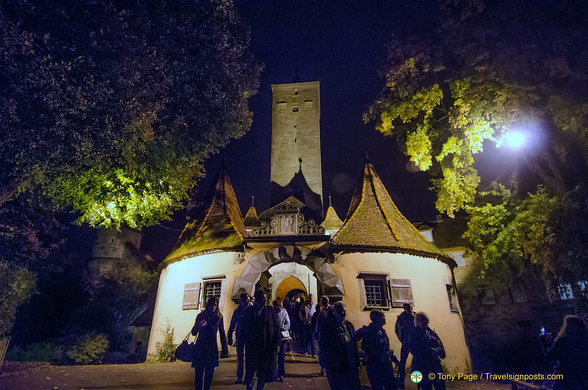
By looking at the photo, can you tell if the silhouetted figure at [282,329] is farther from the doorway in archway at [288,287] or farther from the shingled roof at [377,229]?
the doorway in archway at [288,287]

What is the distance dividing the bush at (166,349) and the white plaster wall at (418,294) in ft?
22.4

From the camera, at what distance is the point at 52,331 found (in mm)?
22875

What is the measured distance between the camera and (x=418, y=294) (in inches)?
477

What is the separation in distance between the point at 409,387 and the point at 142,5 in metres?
12.0

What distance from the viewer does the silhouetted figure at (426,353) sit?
515cm

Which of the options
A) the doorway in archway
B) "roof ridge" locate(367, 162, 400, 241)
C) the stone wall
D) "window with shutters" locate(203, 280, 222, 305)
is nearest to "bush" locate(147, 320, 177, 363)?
"window with shutters" locate(203, 280, 222, 305)

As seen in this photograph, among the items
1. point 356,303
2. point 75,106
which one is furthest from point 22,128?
point 356,303

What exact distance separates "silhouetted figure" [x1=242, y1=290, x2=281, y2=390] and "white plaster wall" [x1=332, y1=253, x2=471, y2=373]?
6.82m

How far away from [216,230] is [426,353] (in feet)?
36.4

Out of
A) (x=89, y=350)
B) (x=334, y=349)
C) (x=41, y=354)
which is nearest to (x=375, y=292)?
(x=334, y=349)

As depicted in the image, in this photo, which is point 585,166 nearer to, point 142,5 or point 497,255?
point 497,255

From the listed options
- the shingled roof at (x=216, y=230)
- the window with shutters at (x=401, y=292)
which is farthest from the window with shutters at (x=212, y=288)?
the window with shutters at (x=401, y=292)

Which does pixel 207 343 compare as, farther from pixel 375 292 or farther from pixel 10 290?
pixel 10 290

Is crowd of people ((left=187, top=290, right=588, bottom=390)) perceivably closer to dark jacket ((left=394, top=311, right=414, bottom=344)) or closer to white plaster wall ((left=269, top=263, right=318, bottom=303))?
dark jacket ((left=394, top=311, right=414, bottom=344))
